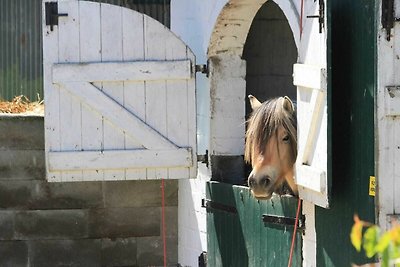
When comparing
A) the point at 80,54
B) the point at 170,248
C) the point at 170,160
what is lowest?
the point at 170,248

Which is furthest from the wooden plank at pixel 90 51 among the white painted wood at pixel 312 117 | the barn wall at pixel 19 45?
the barn wall at pixel 19 45

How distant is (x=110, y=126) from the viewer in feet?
22.0

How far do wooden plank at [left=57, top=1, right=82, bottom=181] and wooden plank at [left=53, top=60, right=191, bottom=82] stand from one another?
85 mm

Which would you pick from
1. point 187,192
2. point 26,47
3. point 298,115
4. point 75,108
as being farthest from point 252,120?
point 26,47

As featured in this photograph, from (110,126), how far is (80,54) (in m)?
0.51

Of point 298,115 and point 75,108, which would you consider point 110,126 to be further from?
point 298,115

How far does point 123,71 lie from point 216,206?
1.13 m

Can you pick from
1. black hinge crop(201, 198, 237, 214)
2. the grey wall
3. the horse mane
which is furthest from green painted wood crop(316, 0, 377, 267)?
the grey wall

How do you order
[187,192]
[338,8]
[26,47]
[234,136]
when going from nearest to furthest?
[338,8] < [234,136] < [187,192] < [26,47]

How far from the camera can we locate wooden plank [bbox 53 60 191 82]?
6.61 meters

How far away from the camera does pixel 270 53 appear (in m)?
7.91

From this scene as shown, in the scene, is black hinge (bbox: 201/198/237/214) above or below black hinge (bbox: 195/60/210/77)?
below

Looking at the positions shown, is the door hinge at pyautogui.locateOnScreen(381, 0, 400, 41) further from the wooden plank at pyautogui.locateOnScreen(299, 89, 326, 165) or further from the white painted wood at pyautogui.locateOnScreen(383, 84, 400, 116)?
the wooden plank at pyautogui.locateOnScreen(299, 89, 326, 165)

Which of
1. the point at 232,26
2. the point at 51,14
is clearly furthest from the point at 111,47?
the point at 232,26
